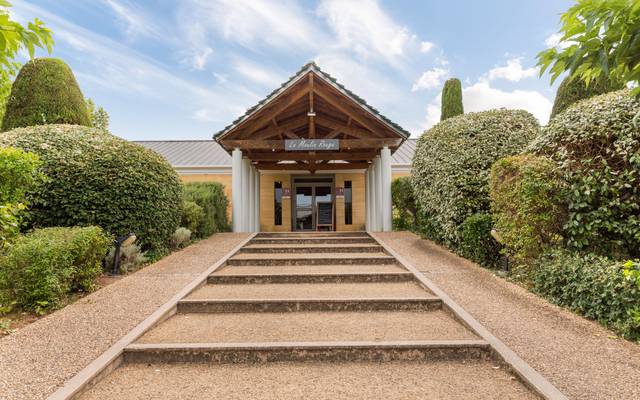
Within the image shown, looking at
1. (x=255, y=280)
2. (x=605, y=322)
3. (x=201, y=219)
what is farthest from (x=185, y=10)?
(x=605, y=322)

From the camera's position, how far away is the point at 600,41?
6.50 feet

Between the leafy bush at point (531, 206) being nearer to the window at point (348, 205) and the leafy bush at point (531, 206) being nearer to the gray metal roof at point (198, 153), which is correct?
the window at point (348, 205)

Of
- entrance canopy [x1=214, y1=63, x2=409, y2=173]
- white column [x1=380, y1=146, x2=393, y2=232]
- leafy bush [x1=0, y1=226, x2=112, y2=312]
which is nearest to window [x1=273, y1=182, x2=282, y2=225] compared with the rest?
entrance canopy [x1=214, y1=63, x2=409, y2=173]

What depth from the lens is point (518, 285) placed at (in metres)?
5.45

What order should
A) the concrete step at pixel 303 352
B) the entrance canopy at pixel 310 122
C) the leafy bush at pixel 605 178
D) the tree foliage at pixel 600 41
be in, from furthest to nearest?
the entrance canopy at pixel 310 122, the leafy bush at pixel 605 178, the concrete step at pixel 303 352, the tree foliage at pixel 600 41

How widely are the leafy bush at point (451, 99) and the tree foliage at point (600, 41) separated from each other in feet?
40.8

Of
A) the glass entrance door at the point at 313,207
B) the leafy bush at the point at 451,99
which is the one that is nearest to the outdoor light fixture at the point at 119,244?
the glass entrance door at the point at 313,207

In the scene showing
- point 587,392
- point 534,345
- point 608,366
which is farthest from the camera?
point 534,345

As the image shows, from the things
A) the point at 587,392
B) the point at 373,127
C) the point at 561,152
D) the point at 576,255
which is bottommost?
the point at 587,392

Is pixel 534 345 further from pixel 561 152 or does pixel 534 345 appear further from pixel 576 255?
pixel 561 152

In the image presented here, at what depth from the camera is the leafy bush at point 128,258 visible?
628 cm

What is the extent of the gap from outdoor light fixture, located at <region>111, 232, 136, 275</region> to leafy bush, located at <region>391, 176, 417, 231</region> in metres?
7.51

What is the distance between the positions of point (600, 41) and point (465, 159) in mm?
5651

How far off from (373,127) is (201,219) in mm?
6011
